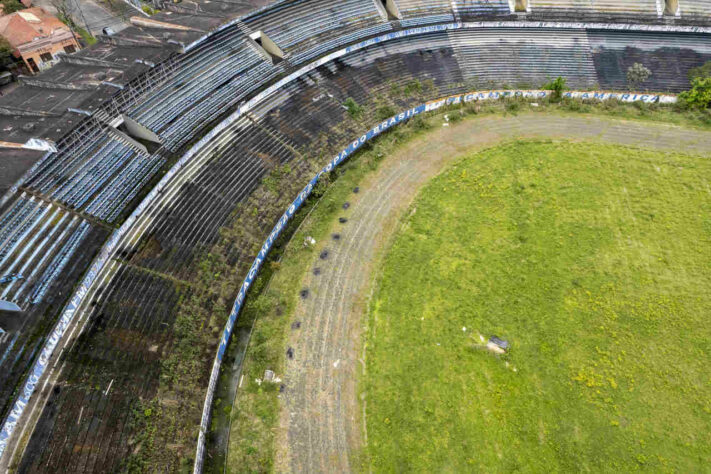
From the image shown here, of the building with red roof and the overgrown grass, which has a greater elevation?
the building with red roof

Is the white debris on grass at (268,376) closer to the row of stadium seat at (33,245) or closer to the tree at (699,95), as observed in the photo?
the row of stadium seat at (33,245)

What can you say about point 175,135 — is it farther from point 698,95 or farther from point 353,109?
point 698,95

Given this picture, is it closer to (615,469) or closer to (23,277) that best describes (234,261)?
(23,277)

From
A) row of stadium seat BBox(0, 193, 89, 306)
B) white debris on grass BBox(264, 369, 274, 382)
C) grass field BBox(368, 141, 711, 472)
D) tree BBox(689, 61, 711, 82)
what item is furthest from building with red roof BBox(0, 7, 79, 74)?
tree BBox(689, 61, 711, 82)

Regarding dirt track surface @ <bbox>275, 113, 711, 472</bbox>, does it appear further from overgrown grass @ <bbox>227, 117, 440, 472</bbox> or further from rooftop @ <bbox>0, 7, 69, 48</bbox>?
rooftop @ <bbox>0, 7, 69, 48</bbox>

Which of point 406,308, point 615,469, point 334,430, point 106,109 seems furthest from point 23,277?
point 615,469

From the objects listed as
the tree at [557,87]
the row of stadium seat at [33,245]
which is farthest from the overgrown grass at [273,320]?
the tree at [557,87]
